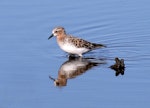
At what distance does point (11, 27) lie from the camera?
16641 millimetres

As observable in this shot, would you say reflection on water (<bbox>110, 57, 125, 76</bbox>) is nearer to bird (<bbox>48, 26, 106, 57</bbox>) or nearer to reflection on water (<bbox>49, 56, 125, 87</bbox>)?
reflection on water (<bbox>49, 56, 125, 87</bbox>)

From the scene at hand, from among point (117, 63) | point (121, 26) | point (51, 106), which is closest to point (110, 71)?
point (117, 63)

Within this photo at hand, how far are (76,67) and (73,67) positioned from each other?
0.23 ft

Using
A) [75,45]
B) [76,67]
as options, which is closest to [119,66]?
[76,67]

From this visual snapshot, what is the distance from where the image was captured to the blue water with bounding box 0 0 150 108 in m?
12.5

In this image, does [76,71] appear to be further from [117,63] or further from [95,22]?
[95,22]

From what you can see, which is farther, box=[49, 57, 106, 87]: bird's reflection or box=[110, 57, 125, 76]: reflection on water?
box=[110, 57, 125, 76]: reflection on water

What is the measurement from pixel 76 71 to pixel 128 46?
2273 millimetres

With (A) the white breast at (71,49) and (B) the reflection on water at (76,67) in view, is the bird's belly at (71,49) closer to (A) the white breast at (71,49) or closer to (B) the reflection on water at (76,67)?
(A) the white breast at (71,49)

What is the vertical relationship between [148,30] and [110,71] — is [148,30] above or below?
above

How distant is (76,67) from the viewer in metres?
14.3

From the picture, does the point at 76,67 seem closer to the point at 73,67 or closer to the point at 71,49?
the point at 73,67

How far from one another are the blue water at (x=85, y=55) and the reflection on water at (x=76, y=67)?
0.11 metres

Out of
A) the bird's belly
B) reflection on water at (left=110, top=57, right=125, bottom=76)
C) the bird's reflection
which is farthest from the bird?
reflection on water at (left=110, top=57, right=125, bottom=76)
